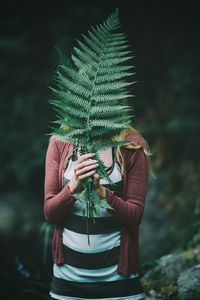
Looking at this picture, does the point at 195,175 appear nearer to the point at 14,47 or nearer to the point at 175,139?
the point at 175,139

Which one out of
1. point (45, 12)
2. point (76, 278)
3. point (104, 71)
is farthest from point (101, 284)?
point (45, 12)

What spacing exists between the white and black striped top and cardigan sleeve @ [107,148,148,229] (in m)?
0.06

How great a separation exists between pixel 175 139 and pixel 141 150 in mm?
3446

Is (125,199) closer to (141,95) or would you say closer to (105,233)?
(105,233)

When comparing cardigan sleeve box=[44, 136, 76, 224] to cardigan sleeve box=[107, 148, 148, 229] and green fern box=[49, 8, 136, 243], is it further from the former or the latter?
cardigan sleeve box=[107, 148, 148, 229]

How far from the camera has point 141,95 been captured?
13.1 ft

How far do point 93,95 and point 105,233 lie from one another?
2.43 ft

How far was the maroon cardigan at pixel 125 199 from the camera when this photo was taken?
1.50 metres

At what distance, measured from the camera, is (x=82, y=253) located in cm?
154

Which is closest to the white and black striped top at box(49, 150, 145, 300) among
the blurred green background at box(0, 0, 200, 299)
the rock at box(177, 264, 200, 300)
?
the rock at box(177, 264, 200, 300)

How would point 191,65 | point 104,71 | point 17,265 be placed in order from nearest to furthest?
point 104,71
point 17,265
point 191,65

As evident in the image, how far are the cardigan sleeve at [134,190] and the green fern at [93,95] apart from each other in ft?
0.65

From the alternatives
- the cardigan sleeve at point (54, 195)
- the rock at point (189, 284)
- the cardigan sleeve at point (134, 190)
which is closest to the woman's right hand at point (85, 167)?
the cardigan sleeve at point (54, 195)

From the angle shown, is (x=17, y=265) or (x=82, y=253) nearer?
(x=82, y=253)
